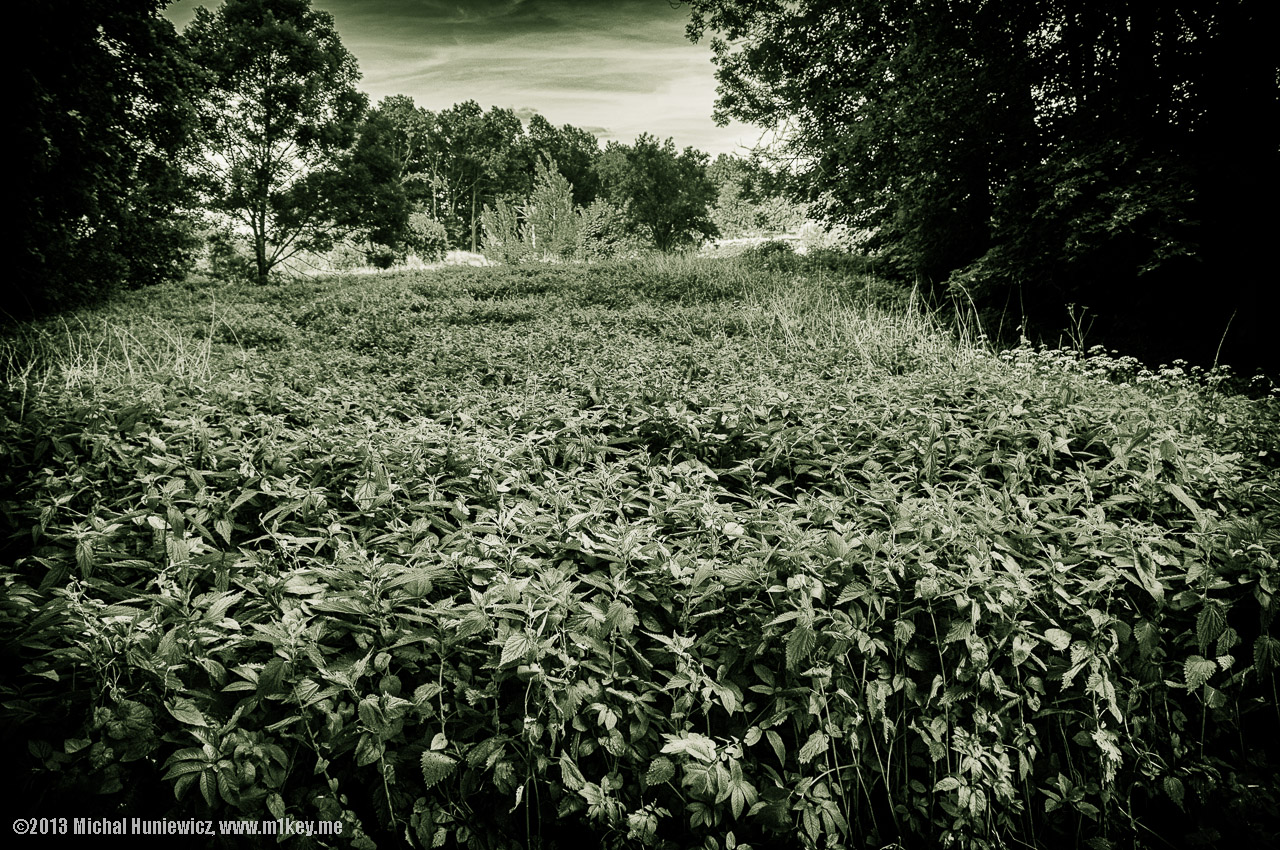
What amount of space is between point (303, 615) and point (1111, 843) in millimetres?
2507

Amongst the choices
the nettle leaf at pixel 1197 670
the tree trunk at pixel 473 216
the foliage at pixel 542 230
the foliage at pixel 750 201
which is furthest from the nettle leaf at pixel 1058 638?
the tree trunk at pixel 473 216

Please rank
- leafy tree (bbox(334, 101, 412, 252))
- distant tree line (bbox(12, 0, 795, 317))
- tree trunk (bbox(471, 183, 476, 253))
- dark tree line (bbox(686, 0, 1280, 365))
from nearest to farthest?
dark tree line (bbox(686, 0, 1280, 365))
distant tree line (bbox(12, 0, 795, 317))
leafy tree (bbox(334, 101, 412, 252))
tree trunk (bbox(471, 183, 476, 253))

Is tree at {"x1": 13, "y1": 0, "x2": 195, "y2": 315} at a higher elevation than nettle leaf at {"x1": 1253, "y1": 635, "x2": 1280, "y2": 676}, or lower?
higher

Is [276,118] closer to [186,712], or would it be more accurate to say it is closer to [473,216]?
[186,712]


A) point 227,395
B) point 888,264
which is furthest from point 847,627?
point 888,264

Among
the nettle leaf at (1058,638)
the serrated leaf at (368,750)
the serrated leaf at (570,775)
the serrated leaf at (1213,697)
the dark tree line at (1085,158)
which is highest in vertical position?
the dark tree line at (1085,158)

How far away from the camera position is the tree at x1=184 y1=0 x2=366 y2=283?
16.1 meters

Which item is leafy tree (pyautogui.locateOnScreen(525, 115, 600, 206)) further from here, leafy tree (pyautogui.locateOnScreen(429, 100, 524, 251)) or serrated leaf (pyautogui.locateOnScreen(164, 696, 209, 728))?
serrated leaf (pyautogui.locateOnScreen(164, 696, 209, 728))

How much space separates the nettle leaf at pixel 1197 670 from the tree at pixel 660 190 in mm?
34378

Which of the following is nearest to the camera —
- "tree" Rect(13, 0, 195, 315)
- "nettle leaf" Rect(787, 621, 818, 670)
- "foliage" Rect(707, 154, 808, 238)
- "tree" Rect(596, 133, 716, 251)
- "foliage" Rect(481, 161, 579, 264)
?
"nettle leaf" Rect(787, 621, 818, 670)

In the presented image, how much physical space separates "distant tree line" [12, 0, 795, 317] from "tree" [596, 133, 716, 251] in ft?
0.59

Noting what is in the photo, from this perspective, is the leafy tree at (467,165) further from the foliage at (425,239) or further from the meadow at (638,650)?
the meadow at (638,650)

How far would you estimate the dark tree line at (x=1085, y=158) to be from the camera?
619 centimetres

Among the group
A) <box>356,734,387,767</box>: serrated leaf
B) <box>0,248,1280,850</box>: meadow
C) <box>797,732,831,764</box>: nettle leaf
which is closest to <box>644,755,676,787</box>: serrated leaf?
<box>0,248,1280,850</box>: meadow
